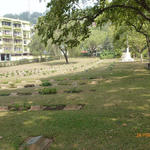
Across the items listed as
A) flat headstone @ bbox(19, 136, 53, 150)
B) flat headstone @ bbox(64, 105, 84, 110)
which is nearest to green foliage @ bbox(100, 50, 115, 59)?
flat headstone @ bbox(64, 105, 84, 110)

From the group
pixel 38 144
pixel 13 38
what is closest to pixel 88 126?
pixel 38 144

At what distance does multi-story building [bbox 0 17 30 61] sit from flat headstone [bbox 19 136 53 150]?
7578 cm

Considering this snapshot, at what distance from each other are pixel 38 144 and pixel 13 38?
83099 millimetres

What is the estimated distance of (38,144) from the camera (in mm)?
4203

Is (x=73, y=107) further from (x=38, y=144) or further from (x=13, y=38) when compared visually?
(x=13, y=38)

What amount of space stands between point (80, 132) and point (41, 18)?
639 centimetres

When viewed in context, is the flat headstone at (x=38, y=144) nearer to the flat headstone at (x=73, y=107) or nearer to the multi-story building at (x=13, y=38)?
the flat headstone at (x=73, y=107)

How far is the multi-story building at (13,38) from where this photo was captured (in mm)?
76938

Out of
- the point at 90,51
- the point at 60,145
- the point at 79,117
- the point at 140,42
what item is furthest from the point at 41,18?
the point at 90,51

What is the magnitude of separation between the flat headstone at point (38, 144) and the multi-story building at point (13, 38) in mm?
75778

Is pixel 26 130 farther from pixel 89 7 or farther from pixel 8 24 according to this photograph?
pixel 8 24

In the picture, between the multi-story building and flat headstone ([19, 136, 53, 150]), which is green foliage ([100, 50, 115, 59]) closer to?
the multi-story building

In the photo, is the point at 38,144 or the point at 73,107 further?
the point at 73,107

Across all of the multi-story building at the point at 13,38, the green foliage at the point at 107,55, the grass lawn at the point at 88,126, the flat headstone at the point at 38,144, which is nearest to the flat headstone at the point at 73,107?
the grass lawn at the point at 88,126
